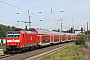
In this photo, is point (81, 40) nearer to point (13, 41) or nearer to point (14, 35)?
point (14, 35)

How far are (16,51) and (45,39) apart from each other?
1675 centimetres

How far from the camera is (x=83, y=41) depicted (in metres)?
63.3

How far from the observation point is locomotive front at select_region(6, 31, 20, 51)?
32.5 meters

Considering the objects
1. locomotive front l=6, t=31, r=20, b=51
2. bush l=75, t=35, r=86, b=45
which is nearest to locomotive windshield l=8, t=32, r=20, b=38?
locomotive front l=6, t=31, r=20, b=51

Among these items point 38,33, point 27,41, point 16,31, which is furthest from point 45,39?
point 16,31

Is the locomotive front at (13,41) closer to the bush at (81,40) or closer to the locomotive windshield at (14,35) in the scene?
the locomotive windshield at (14,35)

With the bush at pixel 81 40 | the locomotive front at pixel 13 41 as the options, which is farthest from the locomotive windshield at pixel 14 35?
the bush at pixel 81 40

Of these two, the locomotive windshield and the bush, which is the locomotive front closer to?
the locomotive windshield

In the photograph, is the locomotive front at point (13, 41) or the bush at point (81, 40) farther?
the bush at point (81, 40)

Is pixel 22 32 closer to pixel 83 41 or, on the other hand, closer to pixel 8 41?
pixel 8 41

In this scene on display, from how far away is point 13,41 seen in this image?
3278cm

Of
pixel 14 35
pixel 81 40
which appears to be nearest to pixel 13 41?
pixel 14 35

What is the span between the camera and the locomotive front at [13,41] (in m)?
32.5

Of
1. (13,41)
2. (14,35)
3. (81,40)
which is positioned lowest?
(81,40)
